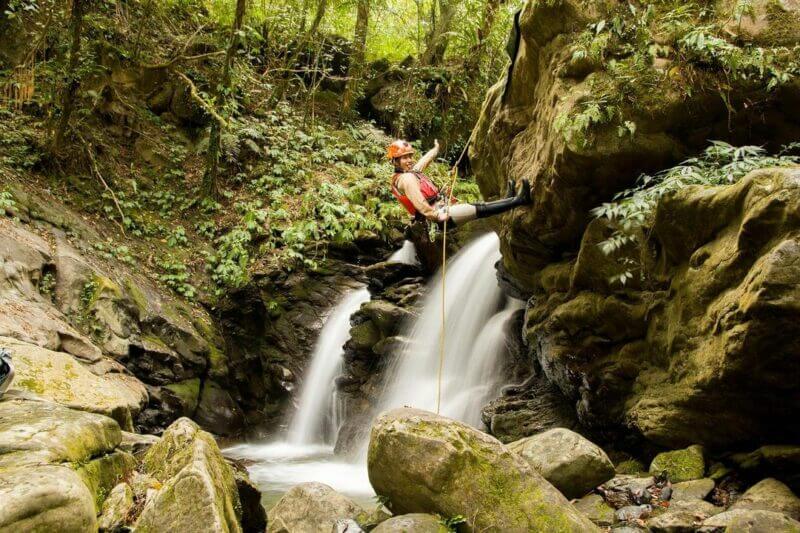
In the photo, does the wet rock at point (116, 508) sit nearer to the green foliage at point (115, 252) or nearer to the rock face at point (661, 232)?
the rock face at point (661, 232)

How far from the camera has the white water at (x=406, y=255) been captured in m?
12.6

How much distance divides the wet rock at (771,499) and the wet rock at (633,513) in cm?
60

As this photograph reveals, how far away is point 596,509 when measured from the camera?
4.58 meters

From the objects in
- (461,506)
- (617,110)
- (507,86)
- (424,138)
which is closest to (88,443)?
(461,506)

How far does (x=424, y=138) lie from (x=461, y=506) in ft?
47.7

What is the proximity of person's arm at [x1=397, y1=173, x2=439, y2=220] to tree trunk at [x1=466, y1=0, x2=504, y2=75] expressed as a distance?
1109 cm

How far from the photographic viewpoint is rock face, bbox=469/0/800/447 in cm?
413

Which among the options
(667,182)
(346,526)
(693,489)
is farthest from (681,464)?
(346,526)

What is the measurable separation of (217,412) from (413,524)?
8034 mm

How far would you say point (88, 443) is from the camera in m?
4.16

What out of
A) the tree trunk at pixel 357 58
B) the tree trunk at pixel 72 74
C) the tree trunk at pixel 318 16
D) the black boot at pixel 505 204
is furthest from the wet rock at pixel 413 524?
the tree trunk at pixel 357 58

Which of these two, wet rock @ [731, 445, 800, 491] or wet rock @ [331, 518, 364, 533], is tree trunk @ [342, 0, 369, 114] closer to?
wet rock @ [331, 518, 364, 533]

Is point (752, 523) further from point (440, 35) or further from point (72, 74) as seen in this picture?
point (440, 35)

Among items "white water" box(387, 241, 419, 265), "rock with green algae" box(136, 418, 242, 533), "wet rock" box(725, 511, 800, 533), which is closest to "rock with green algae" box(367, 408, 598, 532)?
"wet rock" box(725, 511, 800, 533)
